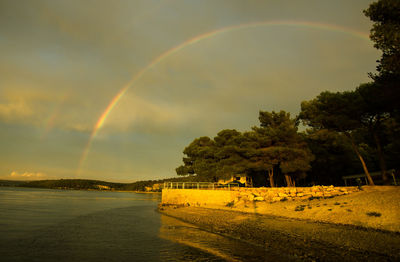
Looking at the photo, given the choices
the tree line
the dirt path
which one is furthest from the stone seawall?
the dirt path

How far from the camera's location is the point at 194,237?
45.1 ft

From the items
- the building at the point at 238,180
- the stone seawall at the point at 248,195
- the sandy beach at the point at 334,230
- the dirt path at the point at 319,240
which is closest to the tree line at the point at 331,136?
the building at the point at 238,180

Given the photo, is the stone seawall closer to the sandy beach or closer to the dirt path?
the sandy beach

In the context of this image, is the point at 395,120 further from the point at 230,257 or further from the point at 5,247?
the point at 5,247

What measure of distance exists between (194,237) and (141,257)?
4.17 meters

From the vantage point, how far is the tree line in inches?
658

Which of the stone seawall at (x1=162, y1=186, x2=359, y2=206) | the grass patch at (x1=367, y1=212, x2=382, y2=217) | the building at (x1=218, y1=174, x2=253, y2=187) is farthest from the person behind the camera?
the building at (x1=218, y1=174, x2=253, y2=187)

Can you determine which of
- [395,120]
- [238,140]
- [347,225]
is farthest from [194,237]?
[238,140]

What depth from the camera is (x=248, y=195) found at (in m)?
28.5

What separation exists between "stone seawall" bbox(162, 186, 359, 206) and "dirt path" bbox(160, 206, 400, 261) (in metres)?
10.7

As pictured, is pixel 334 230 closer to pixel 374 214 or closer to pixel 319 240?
pixel 319 240

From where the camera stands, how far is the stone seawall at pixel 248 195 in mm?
25312

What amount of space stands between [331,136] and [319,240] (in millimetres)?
19564

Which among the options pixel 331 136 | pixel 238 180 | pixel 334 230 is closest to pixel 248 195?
pixel 331 136
